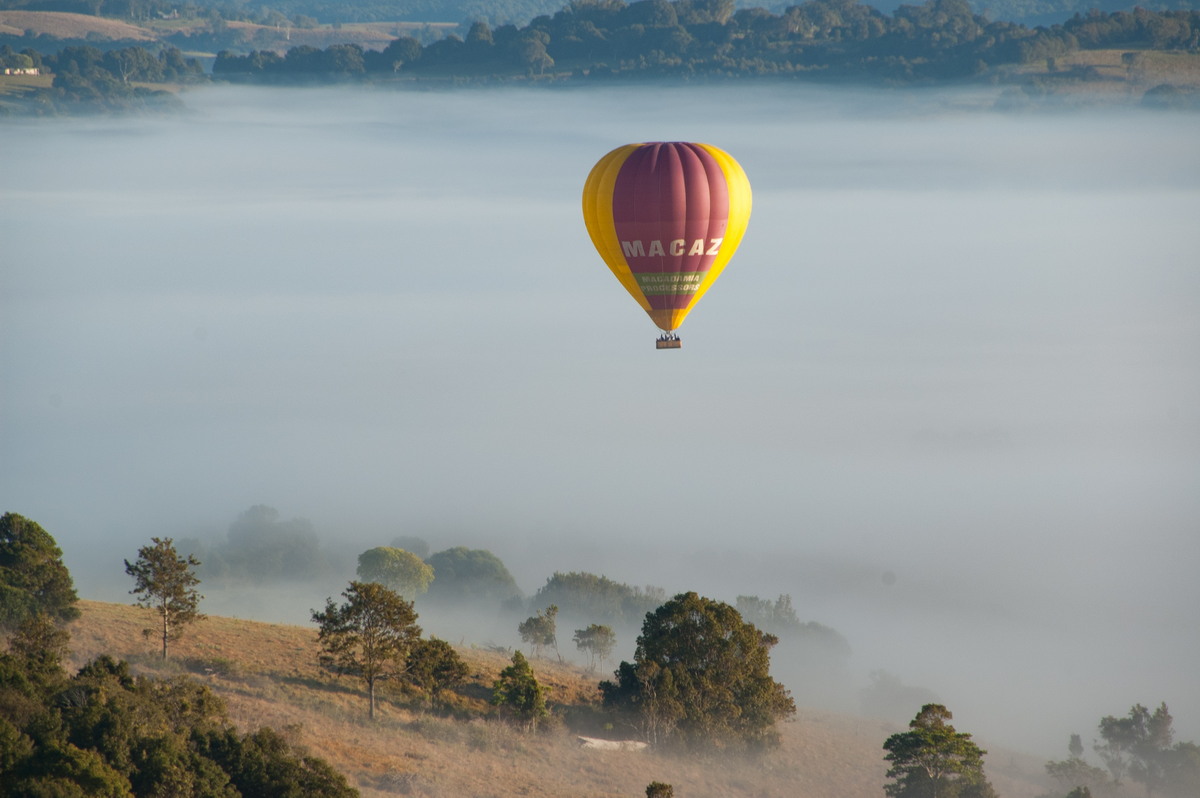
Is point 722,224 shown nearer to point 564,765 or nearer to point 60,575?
point 564,765

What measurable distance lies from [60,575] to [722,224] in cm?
2859

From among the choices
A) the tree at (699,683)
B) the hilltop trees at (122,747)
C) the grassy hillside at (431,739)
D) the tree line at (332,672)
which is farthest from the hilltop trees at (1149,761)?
the hilltop trees at (122,747)

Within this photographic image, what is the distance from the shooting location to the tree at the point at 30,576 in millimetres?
44156

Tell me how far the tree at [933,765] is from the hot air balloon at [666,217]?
57.7 ft

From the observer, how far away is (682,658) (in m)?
49.1

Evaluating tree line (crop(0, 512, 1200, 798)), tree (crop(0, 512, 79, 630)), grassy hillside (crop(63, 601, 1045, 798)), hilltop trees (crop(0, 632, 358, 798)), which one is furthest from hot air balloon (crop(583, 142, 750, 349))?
hilltop trees (crop(0, 632, 358, 798))

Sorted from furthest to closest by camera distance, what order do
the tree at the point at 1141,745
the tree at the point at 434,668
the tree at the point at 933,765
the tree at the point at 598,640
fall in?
the tree at the point at 598,640
the tree at the point at 1141,745
the tree at the point at 933,765
the tree at the point at 434,668

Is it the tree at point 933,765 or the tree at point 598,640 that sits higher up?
the tree at point 598,640

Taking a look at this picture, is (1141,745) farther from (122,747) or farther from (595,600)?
(595,600)

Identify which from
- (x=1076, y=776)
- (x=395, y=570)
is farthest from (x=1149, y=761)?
(x=395, y=570)

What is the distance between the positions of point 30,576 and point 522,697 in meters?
16.8

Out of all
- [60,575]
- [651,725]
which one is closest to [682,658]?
[651,725]

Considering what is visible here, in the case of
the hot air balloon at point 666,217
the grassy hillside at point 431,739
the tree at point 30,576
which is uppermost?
the hot air balloon at point 666,217

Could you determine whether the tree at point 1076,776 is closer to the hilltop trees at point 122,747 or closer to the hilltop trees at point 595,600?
the hilltop trees at point 122,747
